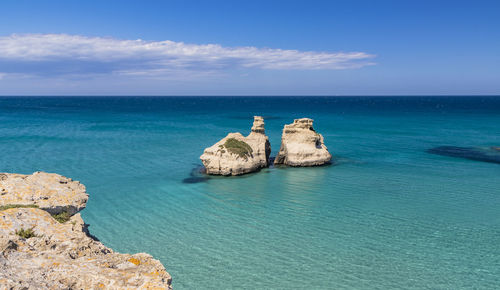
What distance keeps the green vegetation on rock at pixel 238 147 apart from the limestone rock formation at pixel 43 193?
21.5 metres

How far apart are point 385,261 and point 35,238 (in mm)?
14065

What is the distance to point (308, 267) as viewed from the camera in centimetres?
1520

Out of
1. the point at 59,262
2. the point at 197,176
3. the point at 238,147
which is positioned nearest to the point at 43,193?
the point at 59,262

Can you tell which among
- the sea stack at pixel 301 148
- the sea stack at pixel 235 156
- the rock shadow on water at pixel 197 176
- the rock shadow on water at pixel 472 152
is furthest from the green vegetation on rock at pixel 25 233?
the rock shadow on water at pixel 472 152

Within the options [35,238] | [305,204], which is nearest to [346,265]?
[305,204]

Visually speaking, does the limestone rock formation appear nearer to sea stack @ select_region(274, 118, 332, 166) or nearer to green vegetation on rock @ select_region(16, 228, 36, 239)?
green vegetation on rock @ select_region(16, 228, 36, 239)

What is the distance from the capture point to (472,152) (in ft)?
140

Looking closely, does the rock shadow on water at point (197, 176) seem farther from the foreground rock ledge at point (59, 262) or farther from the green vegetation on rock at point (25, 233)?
the green vegetation on rock at point (25, 233)

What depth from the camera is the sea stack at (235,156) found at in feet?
103

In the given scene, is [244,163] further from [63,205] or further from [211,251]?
[63,205]

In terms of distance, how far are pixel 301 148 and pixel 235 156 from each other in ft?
25.8

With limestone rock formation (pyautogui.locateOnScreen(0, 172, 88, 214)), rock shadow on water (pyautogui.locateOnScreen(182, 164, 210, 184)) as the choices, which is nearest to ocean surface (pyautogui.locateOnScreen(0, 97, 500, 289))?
rock shadow on water (pyautogui.locateOnScreen(182, 164, 210, 184))

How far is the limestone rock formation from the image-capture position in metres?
9.59

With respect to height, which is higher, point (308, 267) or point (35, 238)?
point (35, 238)
